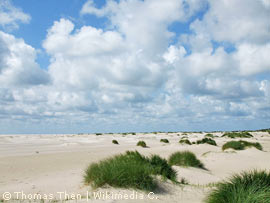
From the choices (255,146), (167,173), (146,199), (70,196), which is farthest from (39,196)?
(255,146)

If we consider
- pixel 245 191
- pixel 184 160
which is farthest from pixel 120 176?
pixel 184 160

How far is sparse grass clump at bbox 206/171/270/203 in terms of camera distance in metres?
4.86

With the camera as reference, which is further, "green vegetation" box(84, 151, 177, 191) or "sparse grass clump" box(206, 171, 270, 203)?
"green vegetation" box(84, 151, 177, 191)

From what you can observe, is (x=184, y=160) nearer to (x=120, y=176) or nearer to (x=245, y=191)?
(x=120, y=176)

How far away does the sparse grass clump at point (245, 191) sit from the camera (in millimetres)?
4863

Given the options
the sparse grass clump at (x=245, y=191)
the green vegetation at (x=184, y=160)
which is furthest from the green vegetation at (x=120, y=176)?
the green vegetation at (x=184, y=160)

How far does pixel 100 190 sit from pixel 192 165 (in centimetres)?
767

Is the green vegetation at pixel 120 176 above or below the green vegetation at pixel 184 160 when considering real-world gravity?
above

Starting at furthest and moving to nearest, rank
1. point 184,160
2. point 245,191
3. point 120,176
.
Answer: point 184,160 < point 120,176 < point 245,191

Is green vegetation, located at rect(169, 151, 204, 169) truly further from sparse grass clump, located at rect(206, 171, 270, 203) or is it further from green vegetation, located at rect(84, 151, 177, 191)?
sparse grass clump, located at rect(206, 171, 270, 203)

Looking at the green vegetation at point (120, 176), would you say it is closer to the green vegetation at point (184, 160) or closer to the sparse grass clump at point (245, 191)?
the sparse grass clump at point (245, 191)

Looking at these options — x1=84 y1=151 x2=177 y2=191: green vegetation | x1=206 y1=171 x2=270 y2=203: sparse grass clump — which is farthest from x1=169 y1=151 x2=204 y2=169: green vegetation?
x1=206 y1=171 x2=270 y2=203: sparse grass clump

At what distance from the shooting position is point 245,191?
17.3 ft

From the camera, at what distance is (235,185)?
5629 mm
